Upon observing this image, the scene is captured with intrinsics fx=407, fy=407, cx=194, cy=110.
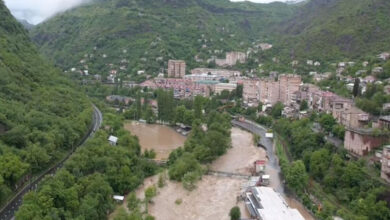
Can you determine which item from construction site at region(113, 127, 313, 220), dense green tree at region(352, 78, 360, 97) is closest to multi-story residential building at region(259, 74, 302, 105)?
dense green tree at region(352, 78, 360, 97)

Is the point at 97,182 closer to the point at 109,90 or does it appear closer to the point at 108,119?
the point at 108,119

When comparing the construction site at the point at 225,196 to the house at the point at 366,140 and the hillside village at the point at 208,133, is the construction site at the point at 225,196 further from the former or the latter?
the house at the point at 366,140

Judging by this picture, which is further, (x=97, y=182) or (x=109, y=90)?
(x=109, y=90)

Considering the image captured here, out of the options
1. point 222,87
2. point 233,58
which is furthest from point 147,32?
point 222,87


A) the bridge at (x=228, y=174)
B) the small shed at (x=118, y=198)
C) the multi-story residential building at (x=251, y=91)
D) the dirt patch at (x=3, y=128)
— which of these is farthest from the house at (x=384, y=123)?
the multi-story residential building at (x=251, y=91)

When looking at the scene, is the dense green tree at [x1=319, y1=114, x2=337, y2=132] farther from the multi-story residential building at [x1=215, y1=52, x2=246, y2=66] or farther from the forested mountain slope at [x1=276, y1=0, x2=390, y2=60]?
the multi-story residential building at [x1=215, y1=52, x2=246, y2=66]

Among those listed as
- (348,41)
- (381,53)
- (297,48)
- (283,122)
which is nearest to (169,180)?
(283,122)

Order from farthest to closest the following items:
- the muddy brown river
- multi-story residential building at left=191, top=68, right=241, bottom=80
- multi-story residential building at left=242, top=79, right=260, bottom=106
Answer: multi-story residential building at left=191, top=68, right=241, bottom=80
multi-story residential building at left=242, top=79, right=260, bottom=106
the muddy brown river
